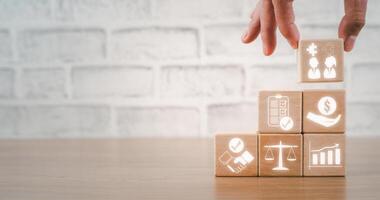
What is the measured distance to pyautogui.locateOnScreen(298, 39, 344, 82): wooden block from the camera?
0.68m

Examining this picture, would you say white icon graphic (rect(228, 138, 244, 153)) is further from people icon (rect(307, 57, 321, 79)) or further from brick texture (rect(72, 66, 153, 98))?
brick texture (rect(72, 66, 153, 98))

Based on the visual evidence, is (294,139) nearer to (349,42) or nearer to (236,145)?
(236,145)

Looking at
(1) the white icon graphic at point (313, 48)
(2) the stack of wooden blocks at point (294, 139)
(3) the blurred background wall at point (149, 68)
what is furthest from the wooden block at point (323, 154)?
(3) the blurred background wall at point (149, 68)

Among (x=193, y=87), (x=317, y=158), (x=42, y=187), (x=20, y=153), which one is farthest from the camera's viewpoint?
(x=193, y=87)

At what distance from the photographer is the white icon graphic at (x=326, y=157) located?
26.2 inches

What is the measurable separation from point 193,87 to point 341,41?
873mm

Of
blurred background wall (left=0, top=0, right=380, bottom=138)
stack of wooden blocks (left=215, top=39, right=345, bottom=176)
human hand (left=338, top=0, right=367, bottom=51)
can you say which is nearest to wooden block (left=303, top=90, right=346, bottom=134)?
stack of wooden blocks (left=215, top=39, right=345, bottom=176)

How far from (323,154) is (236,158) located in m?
0.12

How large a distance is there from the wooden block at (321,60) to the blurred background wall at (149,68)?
82 centimetres

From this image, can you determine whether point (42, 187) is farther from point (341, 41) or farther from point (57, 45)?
point (57, 45)

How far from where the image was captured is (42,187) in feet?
1.85

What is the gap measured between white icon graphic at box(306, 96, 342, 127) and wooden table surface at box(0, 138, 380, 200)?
75 mm

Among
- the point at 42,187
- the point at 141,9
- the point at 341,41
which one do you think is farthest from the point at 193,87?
the point at 42,187

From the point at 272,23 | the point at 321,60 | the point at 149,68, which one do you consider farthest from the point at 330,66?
the point at 149,68
